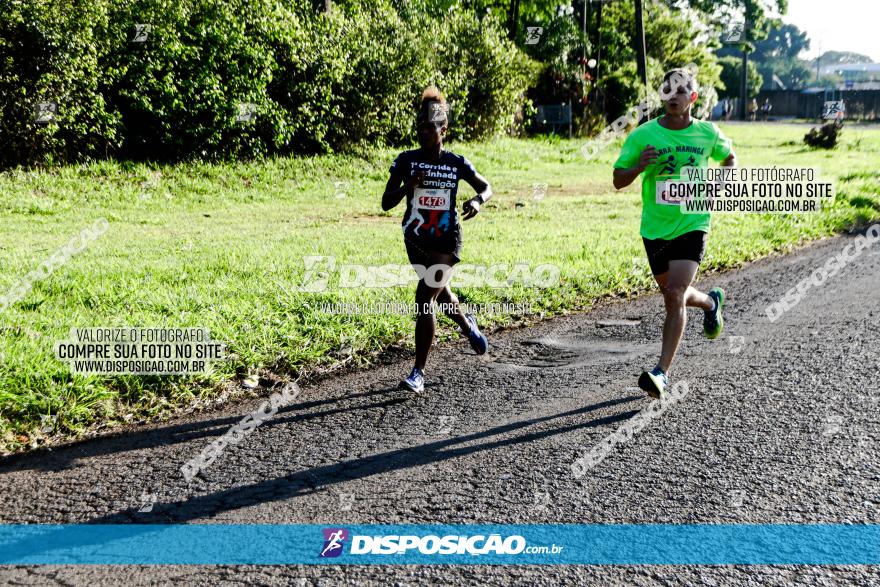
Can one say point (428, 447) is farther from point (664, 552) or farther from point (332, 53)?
point (332, 53)

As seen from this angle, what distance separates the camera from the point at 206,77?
15023mm

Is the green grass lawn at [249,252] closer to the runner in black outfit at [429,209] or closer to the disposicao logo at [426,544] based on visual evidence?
the runner in black outfit at [429,209]

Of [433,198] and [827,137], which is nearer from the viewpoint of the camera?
[433,198]

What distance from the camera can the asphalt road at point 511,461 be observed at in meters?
3.35

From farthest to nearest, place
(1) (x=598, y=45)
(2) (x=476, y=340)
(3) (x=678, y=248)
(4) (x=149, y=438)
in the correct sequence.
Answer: (1) (x=598, y=45), (2) (x=476, y=340), (3) (x=678, y=248), (4) (x=149, y=438)

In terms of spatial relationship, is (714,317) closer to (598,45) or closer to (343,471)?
(343,471)

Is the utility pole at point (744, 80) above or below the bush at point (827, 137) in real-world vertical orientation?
above

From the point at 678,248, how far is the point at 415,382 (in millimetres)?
1905

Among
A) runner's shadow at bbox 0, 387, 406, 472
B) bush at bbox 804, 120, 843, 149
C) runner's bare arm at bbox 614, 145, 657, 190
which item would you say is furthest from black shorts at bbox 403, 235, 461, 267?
bush at bbox 804, 120, 843, 149

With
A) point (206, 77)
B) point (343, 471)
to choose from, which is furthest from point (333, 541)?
point (206, 77)

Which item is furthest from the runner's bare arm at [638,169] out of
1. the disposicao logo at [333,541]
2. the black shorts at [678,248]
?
the disposicao logo at [333,541]

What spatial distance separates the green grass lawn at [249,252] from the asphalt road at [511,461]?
1.46ft

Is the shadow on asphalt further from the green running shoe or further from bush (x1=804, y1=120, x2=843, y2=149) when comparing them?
bush (x1=804, y1=120, x2=843, y2=149)

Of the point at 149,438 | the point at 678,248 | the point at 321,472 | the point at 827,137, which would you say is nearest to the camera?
the point at 321,472
